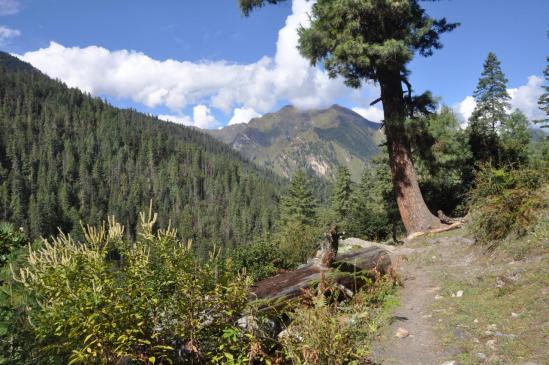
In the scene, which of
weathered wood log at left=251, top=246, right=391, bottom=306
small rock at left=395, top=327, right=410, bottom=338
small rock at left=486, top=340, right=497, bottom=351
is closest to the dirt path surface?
small rock at left=395, top=327, right=410, bottom=338

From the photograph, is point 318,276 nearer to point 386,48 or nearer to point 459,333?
point 459,333

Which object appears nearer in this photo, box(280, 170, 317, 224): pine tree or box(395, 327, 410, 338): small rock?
box(395, 327, 410, 338): small rock

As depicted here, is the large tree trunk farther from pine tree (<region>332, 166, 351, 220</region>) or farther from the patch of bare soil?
pine tree (<region>332, 166, 351, 220</region>)

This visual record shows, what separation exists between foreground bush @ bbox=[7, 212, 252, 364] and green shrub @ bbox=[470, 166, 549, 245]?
19.3 ft

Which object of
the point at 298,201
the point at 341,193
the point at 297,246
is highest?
the point at 341,193

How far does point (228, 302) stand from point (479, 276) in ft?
16.4

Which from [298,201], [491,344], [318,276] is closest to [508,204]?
[491,344]

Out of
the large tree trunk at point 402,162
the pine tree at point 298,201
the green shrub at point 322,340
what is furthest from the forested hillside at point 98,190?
the green shrub at point 322,340

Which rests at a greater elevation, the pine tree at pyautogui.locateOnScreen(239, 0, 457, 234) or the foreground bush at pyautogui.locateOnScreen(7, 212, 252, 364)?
the pine tree at pyautogui.locateOnScreen(239, 0, 457, 234)

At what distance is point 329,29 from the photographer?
35.3 ft

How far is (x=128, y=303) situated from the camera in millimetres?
2895

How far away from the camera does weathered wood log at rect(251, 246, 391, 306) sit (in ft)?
17.6

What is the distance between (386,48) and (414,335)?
7535 mm

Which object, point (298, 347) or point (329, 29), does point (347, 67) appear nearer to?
point (329, 29)
